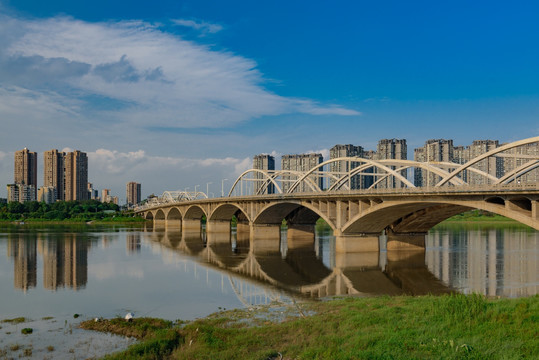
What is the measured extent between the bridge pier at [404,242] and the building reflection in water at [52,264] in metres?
32.5

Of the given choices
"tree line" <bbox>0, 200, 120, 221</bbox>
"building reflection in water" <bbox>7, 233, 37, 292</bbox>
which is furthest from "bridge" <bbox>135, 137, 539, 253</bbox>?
"tree line" <bbox>0, 200, 120, 221</bbox>

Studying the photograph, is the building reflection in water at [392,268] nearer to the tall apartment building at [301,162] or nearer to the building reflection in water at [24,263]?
the building reflection in water at [24,263]

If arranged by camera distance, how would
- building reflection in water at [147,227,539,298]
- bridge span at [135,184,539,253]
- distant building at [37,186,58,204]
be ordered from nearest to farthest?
building reflection in water at [147,227,539,298] → bridge span at [135,184,539,253] → distant building at [37,186,58,204]

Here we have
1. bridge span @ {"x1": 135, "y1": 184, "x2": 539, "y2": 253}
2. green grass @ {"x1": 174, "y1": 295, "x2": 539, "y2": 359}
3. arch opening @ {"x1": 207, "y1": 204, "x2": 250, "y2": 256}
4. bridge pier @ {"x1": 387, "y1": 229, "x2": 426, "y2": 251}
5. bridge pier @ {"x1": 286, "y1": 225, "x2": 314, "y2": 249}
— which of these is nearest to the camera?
green grass @ {"x1": 174, "y1": 295, "x2": 539, "y2": 359}

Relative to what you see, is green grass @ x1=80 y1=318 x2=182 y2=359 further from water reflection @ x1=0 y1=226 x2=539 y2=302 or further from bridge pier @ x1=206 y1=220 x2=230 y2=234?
bridge pier @ x1=206 y1=220 x2=230 y2=234

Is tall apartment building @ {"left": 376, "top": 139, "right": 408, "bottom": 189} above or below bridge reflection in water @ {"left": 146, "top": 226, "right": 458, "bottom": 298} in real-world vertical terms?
above

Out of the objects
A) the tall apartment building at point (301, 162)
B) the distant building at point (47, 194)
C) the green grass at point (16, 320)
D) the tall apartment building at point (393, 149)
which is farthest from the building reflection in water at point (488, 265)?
the distant building at point (47, 194)

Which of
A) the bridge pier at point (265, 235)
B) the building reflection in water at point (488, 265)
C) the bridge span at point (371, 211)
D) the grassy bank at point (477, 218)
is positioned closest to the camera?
the building reflection in water at point (488, 265)

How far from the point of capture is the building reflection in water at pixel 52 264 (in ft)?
103

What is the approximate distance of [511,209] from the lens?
29906mm

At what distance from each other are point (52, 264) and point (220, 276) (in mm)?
16532

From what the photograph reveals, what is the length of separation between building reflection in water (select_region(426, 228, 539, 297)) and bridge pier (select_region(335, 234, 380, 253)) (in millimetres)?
5810

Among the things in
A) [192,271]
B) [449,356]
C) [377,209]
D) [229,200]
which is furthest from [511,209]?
[229,200]

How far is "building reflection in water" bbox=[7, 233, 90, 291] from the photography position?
31438 mm
